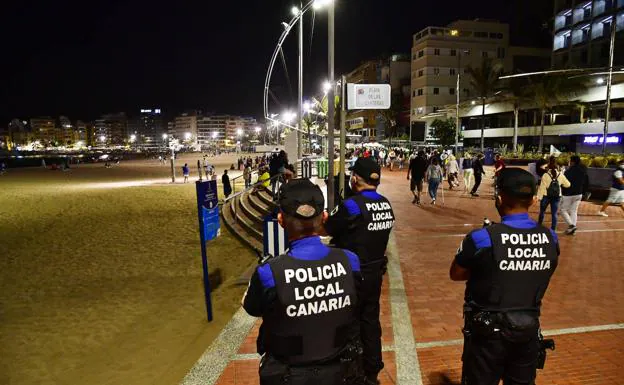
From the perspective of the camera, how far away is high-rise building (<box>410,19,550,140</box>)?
6500cm

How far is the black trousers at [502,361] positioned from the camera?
2.73m

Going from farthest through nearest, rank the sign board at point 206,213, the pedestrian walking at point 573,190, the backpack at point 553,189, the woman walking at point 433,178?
the woman walking at point 433,178, the backpack at point 553,189, the pedestrian walking at point 573,190, the sign board at point 206,213

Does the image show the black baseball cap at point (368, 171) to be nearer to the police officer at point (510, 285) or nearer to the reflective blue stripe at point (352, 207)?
the reflective blue stripe at point (352, 207)

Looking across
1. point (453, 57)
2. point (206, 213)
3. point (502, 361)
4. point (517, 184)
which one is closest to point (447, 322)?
point (502, 361)

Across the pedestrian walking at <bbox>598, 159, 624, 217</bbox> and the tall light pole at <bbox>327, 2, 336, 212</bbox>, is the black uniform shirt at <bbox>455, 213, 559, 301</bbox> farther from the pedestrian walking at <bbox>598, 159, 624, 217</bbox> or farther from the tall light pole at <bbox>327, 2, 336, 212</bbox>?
the pedestrian walking at <bbox>598, 159, 624, 217</bbox>

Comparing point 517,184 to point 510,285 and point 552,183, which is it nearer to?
point 510,285

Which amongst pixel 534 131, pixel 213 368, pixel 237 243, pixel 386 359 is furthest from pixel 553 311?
pixel 534 131

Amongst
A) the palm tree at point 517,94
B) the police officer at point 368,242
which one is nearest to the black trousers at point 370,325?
the police officer at point 368,242

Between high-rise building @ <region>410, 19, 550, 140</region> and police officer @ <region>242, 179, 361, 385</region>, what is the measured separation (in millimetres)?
62585

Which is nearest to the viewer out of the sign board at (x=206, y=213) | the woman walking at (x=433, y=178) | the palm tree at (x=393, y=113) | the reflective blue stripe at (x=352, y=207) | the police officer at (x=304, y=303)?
the police officer at (x=304, y=303)

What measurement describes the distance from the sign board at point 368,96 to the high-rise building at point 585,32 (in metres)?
46.0

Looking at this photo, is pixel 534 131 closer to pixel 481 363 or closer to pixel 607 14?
pixel 607 14

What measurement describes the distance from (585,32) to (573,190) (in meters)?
51.3

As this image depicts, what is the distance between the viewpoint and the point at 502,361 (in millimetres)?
2758
